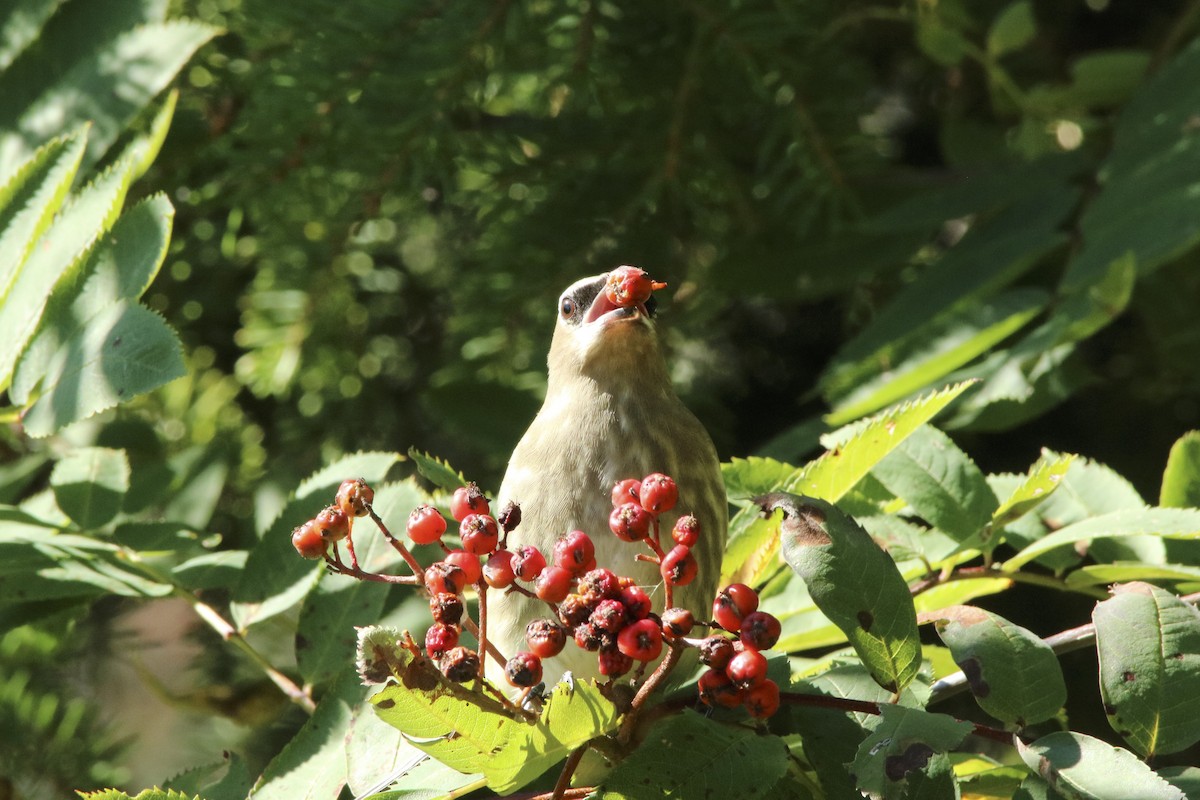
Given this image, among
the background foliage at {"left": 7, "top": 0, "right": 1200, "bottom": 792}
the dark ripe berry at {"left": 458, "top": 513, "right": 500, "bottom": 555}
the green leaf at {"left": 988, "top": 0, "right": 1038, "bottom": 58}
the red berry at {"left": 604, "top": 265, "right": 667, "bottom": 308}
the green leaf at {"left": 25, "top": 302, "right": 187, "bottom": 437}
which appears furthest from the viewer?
the green leaf at {"left": 988, "top": 0, "right": 1038, "bottom": 58}

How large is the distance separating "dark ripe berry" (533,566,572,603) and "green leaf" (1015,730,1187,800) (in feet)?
1.40

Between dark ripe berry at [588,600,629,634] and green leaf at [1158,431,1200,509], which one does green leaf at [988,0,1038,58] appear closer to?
green leaf at [1158,431,1200,509]

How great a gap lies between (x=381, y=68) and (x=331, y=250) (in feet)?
1.45

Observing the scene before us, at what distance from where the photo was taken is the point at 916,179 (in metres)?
2.32

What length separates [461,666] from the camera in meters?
1.01

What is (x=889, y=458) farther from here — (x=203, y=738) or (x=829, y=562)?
(x=203, y=738)

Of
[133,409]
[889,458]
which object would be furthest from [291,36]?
[889,458]

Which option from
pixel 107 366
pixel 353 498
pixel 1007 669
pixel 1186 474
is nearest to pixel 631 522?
pixel 353 498

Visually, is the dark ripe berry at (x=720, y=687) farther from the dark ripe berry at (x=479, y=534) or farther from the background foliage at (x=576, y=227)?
the background foliage at (x=576, y=227)

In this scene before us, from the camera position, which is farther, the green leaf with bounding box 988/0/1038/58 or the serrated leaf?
the green leaf with bounding box 988/0/1038/58

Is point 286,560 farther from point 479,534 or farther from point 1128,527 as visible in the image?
point 1128,527

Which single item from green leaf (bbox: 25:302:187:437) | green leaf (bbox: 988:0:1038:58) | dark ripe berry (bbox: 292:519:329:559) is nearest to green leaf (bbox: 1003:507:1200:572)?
dark ripe berry (bbox: 292:519:329:559)

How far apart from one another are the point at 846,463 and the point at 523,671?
0.46m

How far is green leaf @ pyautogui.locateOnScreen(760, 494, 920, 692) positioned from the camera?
3.73 feet
